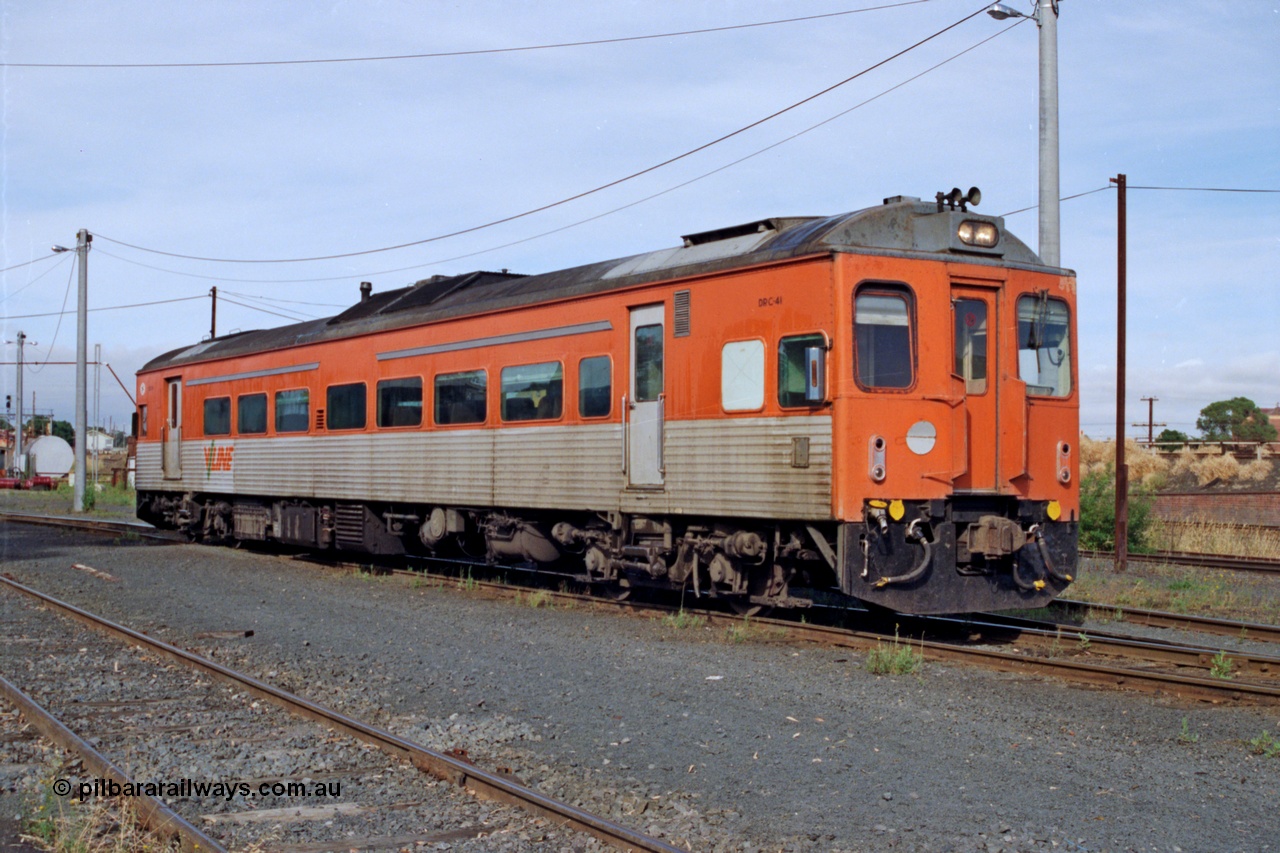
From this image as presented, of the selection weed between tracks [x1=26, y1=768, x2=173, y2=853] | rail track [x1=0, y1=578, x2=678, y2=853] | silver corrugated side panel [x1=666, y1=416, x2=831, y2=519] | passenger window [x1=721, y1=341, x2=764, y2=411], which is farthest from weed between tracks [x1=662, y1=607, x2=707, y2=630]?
weed between tracks [x1=26, y1=768, x2=173, y2=853]

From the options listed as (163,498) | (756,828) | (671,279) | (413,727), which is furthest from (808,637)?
(163,498)

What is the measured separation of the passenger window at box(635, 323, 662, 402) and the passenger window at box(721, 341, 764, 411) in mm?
945

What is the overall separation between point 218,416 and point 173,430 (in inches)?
83.3

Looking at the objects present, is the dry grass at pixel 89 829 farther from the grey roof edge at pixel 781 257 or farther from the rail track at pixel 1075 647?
the grey roof edge at pixel 781 257

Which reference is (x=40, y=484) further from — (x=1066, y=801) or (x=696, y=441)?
(x=1066, y=801)

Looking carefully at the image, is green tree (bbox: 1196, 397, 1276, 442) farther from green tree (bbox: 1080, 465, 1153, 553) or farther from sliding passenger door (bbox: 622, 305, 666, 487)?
sliding passenger door (bbox: 622, 305, 666, 487)

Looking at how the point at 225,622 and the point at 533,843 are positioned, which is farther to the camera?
the point at 225,622

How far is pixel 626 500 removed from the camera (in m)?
11.4

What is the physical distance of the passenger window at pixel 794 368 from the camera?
961 centimetres

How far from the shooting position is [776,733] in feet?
22.4

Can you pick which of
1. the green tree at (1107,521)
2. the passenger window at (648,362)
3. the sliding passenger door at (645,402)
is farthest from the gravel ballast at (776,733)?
the green tree at (1107,521)

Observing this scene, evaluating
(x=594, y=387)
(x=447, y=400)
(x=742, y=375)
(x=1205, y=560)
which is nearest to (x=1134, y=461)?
(x=1205, y=560)

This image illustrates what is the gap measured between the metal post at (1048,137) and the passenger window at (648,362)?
181 inches

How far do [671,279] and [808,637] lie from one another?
137 inches
